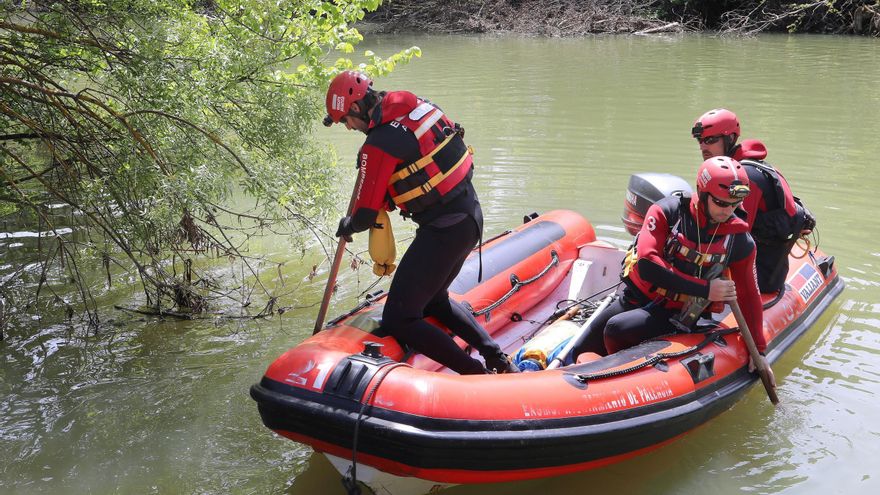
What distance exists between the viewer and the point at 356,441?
9.19ft

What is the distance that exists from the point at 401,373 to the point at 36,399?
2.08 metres

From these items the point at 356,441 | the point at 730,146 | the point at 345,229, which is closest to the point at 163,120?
the point at 345,229

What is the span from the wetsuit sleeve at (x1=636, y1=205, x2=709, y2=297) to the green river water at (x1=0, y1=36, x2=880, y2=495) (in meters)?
0.73

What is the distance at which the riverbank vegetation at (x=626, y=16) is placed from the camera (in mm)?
15875

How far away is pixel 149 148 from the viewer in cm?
389

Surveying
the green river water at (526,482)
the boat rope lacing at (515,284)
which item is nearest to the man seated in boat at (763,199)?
the green river water at (526,482)

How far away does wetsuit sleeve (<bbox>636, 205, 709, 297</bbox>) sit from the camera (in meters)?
3.33

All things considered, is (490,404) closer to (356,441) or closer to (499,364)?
(356,441)

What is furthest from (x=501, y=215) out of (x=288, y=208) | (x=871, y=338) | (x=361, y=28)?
(x=361, y=28)

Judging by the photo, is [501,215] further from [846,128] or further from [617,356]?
[846,128]

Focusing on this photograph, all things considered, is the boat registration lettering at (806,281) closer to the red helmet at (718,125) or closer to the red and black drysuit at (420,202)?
the red helmet at (718,125)

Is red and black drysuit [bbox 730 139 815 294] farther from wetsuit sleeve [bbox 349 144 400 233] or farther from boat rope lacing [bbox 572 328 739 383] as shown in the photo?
wetsuit sleeve [bbox 349 144 400 233]

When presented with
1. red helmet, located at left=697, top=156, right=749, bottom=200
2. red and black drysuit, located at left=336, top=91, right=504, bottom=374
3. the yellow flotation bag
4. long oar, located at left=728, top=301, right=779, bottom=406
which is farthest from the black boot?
red helmet, located at left=697, top=156, right=749, bottom=200

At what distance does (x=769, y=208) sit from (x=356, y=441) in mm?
2188
